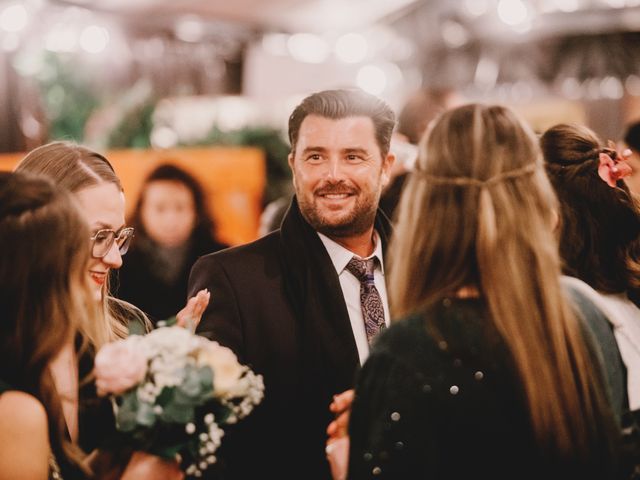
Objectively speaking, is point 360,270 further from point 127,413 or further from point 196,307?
point 127,413

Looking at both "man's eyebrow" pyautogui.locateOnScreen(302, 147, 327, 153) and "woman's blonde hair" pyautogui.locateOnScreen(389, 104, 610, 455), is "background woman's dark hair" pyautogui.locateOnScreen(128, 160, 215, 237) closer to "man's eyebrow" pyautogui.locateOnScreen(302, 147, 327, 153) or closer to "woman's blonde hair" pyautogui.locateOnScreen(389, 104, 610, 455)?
"man's eyebrow" pyautogui.locateOnScreen(302, 147, 327, 153)

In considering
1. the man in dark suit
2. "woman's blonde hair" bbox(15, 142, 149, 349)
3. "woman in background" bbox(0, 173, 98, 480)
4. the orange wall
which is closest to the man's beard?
the man in dark suit

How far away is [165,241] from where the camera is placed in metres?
4.68

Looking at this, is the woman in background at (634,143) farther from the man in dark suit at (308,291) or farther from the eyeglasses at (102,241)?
the eyeglasses at (102,241)

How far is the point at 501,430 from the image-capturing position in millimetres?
1614

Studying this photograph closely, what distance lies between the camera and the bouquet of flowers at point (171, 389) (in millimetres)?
1805

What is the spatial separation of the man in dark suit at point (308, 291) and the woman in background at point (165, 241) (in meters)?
1.93

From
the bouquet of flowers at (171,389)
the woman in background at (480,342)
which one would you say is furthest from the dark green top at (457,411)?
the bouquet of flowers at (171,389)

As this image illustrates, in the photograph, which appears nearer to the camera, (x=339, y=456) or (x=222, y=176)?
(x=339, y=456)

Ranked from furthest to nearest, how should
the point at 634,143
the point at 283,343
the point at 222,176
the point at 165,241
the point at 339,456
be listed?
the point at 222,176 → the point at 165,241 → the point at 634,143 → the point at 283,343 → the point at 339,456

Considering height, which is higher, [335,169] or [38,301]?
[335,169]

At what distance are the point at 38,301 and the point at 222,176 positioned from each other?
3714 millimetres

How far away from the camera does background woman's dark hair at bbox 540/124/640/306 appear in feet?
7.75

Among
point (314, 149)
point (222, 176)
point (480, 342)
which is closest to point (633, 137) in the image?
point (314, 149)
